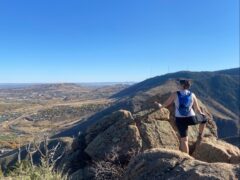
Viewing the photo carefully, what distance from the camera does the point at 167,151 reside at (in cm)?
854

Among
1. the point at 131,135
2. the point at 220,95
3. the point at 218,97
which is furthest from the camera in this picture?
the point at 220,95

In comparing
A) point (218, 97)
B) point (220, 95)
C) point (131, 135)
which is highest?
point (131, 135)

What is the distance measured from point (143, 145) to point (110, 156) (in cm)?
110

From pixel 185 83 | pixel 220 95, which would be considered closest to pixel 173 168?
pixel 185 83

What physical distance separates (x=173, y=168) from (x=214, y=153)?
4.17 metres

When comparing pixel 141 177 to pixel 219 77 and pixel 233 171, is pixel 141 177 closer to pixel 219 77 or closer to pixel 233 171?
pixel 233 171

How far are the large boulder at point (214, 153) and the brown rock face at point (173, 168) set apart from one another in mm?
3379

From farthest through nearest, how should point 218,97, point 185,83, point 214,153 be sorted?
point 218,97, point 214,153, point 185,83

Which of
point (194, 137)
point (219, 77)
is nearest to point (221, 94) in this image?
point (219, 77)

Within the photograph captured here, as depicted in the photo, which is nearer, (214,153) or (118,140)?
(214,153)

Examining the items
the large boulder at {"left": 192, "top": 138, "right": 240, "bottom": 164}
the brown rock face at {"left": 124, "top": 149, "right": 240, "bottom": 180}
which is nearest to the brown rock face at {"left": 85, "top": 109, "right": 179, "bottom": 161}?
the large boulder at {"left": 192, "top": 138, "right": 240, "bottom": 164}

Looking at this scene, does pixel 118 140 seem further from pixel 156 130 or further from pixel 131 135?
pixel 156 130

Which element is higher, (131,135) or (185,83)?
(185,83)

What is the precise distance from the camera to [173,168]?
781cm
